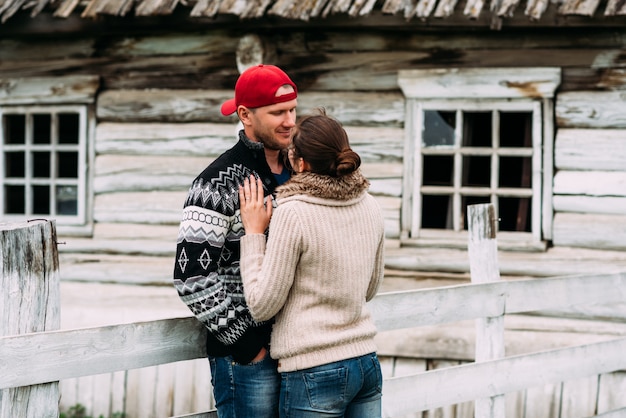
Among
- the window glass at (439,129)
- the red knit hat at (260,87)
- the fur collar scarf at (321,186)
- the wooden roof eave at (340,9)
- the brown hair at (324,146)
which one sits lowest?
the fur collar scarf at (321,186)

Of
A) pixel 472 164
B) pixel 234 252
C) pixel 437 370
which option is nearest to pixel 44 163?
pixel 472 164

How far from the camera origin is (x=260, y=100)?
118 inches

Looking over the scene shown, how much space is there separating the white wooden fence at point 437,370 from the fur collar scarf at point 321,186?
634 mm

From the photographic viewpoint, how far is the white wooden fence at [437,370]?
9.32 ft

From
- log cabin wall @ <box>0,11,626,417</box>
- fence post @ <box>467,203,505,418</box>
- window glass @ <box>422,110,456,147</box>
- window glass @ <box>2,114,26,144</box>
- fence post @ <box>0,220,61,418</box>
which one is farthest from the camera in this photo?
window glass @ <box>2,114,26,144</box>

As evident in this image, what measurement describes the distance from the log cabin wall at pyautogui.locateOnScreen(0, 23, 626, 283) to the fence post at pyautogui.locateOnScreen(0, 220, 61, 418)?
166 inches

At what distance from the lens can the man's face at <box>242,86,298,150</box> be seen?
9.95 ft

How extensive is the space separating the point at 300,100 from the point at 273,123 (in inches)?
163

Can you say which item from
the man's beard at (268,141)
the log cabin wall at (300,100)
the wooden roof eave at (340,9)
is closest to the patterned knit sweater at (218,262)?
the man's beard at (268,141)

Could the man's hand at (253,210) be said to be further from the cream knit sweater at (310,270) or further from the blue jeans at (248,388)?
the blue jeans at (248,388)

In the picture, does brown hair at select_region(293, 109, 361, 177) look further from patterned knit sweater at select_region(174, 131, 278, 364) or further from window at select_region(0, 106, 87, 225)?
window at select_region(0, 106, 87, 225)

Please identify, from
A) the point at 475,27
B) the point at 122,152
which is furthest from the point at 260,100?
the point at 122,152

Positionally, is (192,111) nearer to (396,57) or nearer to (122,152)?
(122,152)

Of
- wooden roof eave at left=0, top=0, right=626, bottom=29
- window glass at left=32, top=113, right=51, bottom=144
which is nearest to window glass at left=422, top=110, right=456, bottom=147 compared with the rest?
wooden roof eave at left=0, top=0, right=626, bottom=29
